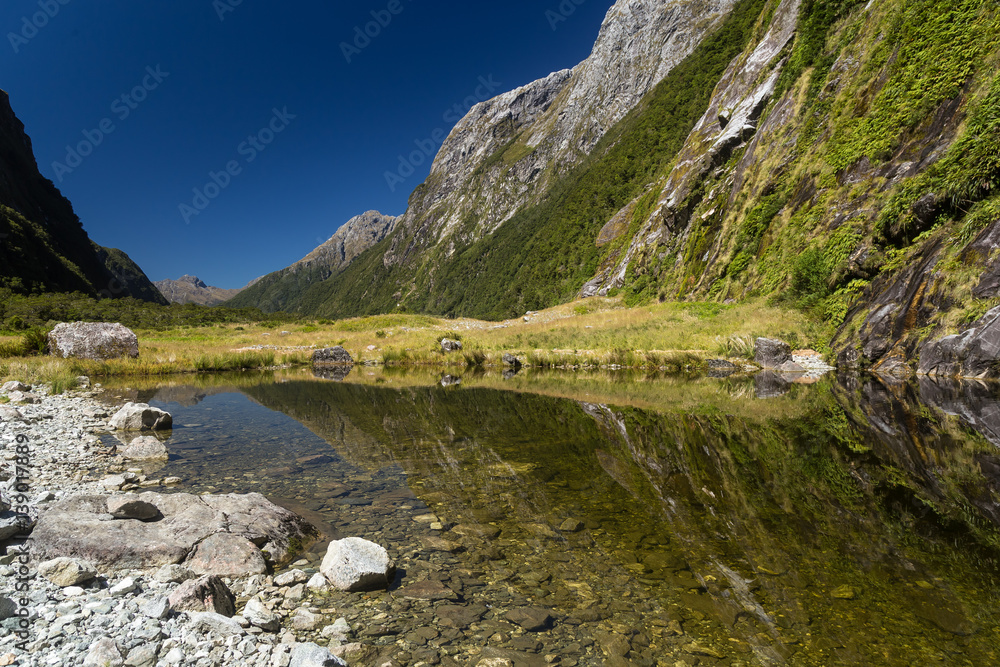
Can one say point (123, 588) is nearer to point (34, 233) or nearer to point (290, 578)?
point (290, 578)

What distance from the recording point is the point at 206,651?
3170 mm

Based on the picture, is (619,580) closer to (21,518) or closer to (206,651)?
(206,651)

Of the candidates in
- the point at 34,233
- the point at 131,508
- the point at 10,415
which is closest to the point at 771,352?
the point at 131,508

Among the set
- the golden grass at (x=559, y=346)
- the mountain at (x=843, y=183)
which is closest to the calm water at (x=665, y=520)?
the mountain at (x=843, y=183)

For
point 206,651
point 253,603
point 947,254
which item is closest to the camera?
point 206,651

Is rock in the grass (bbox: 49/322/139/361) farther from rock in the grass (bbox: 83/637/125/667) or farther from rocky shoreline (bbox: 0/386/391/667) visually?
rock in the grass (bbox: 83/637/125/667)

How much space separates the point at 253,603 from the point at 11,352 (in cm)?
3010

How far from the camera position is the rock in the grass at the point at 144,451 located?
350 inches

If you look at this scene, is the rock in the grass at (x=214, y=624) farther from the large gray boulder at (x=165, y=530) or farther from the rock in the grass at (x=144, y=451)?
the rock in the grass at (x=144, y=451)

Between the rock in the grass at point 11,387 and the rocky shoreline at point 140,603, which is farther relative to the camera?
the rock in the grass at point 11,387

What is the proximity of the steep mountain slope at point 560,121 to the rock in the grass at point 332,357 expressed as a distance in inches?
4223

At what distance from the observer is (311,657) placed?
3.02 m

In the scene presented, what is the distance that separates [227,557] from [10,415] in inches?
442

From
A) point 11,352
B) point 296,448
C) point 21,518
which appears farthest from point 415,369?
point 21,518
